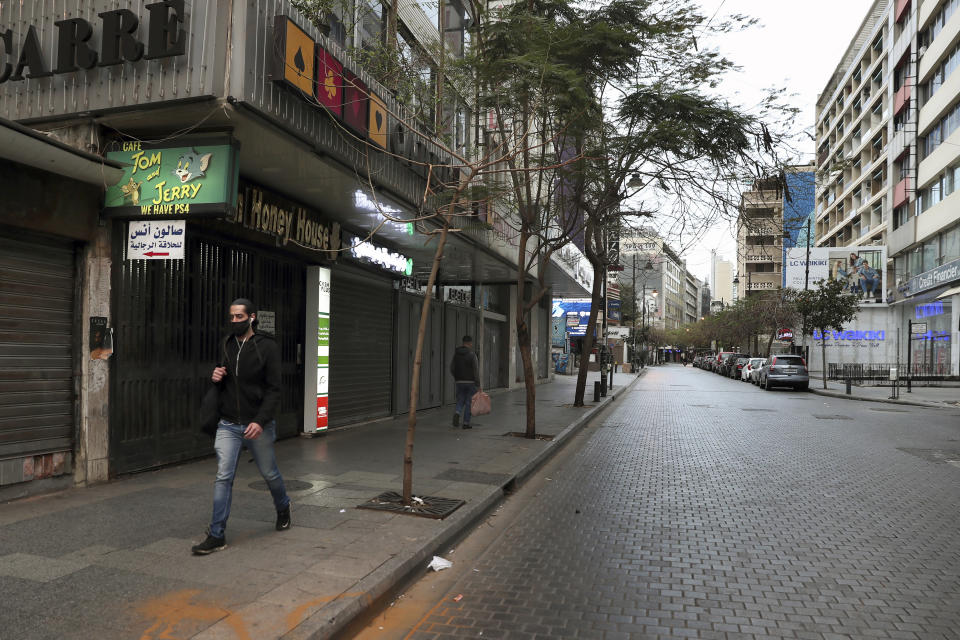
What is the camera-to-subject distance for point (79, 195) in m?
6.89

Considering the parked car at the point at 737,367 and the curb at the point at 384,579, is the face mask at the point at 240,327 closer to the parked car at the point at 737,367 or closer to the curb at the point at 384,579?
the curb at the point at 384,579

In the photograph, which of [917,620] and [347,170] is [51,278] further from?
[917,620]

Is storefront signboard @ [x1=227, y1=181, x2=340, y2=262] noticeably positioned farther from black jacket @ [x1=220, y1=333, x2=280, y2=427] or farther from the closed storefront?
the closed storefront

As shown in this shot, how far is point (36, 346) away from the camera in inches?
262

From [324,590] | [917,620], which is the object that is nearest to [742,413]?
[917,620]

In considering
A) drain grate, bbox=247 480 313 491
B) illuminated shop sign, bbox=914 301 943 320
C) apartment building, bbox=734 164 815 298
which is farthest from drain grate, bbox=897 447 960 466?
illuminated shop sign, bbox=914 301 943 320

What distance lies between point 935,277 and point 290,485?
3815 centimetres

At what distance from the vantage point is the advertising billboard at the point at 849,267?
45312mm

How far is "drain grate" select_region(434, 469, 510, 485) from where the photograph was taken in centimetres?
783

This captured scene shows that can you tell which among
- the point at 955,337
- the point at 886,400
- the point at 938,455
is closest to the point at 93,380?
the point at 938,455

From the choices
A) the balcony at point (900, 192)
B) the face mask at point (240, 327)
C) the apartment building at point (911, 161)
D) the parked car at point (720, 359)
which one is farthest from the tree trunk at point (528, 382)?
the parked car at point (720, 359)

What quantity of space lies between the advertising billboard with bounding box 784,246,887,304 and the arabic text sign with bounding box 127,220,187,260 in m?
44.5

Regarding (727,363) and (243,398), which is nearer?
(243,398)

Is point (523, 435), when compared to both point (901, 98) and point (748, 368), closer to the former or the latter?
point (748, 368)
